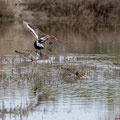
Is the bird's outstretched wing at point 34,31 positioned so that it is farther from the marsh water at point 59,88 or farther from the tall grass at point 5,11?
the tall grass at point 5,11

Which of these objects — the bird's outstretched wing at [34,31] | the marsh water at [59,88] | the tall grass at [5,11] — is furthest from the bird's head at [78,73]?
the tall grass at [5,11]

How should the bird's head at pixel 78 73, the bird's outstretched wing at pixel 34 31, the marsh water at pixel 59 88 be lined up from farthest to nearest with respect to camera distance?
the bird's outstretched wing at pixel 34 31, the bird's head at pixel 78 73, the marsh water at pixel 59 88

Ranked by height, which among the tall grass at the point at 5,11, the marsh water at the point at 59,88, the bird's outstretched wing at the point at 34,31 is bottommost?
the marsh water at the point at 59,88

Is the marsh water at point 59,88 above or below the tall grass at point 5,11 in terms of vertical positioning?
below

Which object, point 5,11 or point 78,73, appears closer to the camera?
point 78,73

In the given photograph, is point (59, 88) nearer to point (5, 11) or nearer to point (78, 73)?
point (78, 73)

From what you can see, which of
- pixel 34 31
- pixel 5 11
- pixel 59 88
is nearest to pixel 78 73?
pixel 59 88

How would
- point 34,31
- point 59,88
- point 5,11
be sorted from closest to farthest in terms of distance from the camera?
1. point 59,88
2. point 34,31
3. point 5,11

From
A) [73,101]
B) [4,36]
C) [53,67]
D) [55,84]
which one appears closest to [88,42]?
[4,36]

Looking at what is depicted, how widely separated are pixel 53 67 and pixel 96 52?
3.95 m

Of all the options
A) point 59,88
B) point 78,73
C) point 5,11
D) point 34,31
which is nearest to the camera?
point 59,88

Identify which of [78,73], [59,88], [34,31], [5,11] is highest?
[5,11]

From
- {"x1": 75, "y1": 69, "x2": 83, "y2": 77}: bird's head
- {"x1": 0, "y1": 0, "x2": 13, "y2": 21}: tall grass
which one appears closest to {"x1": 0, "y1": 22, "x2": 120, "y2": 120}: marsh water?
{"x1": 75, "y1": 69, "x2": 83, "y2": 77}: bird's head

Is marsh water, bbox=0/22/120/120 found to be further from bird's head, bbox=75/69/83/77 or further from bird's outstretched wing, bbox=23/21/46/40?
bird's outstretched wing, bbox=23/21/46/40
